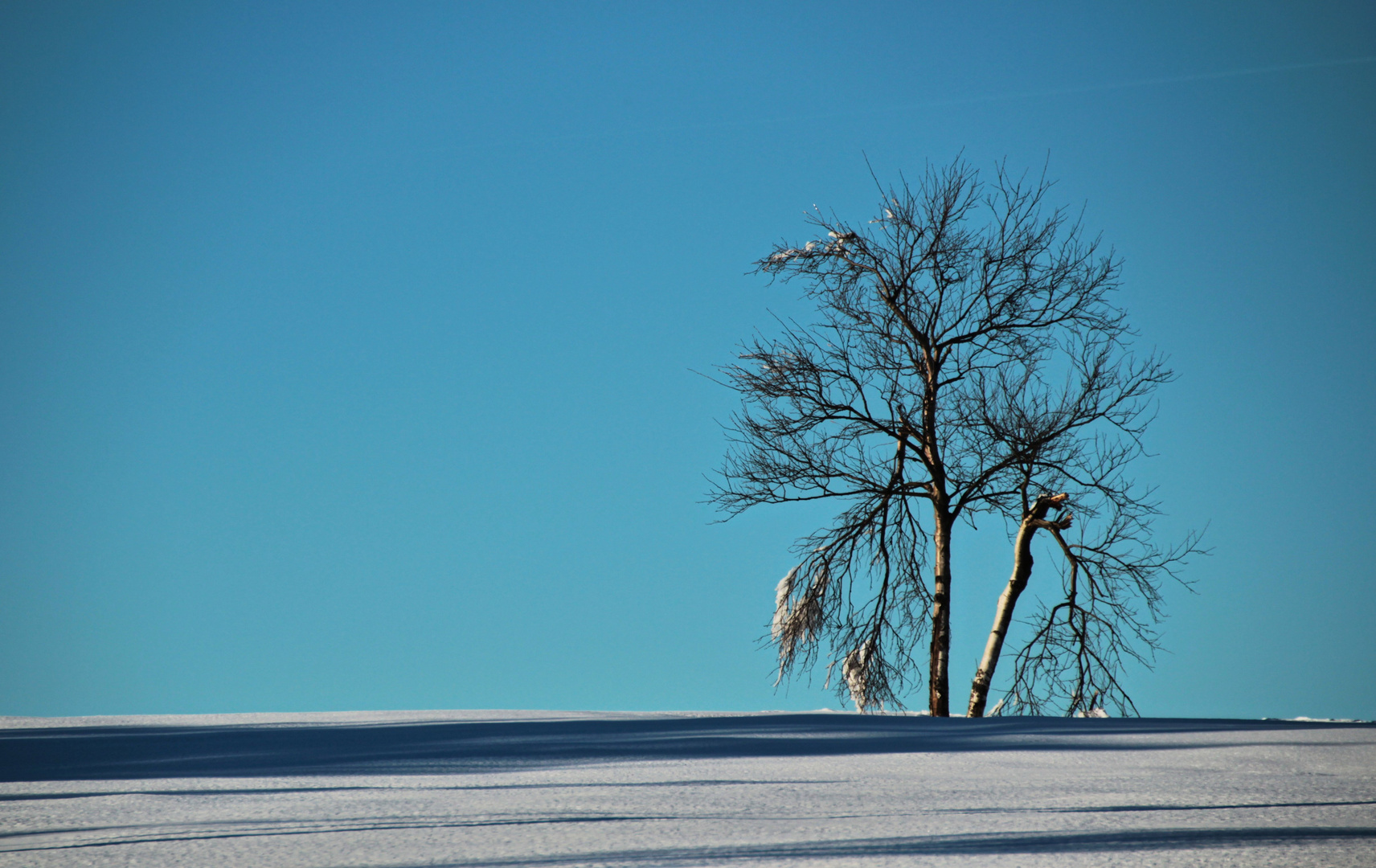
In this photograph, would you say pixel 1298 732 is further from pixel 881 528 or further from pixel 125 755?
pixel 125 755

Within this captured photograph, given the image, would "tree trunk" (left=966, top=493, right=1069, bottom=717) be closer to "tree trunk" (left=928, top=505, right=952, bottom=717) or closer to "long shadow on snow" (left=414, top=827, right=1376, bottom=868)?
"tree trunk" (left=928, top=505, right=952, bottom=717)

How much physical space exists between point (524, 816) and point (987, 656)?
8102 millimetres

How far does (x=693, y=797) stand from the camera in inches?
130

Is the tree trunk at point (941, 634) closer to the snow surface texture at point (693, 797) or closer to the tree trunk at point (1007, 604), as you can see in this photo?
the tree trunk at point (1007, 604)

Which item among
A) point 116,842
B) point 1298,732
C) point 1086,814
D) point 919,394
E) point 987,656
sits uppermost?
point 919,394

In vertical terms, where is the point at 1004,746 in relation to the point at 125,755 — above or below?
above

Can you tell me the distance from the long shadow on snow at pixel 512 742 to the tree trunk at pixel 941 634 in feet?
9.82

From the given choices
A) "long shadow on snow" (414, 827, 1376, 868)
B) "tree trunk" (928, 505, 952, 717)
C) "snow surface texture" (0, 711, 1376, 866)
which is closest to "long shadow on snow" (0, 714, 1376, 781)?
"snow surface texture" (0, 711, 1376, 866)

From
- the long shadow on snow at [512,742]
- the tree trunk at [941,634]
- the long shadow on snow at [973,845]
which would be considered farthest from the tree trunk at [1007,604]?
the long shadow on snow at [973,845]

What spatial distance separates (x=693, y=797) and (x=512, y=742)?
2031mm

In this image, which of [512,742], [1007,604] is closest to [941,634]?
[1007,604]

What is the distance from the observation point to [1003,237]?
35.6 ft

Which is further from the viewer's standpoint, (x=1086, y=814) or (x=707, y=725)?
(x=707, y=725)

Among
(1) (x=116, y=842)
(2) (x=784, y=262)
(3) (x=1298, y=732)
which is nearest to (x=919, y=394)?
(2) (x=784, y=262)
